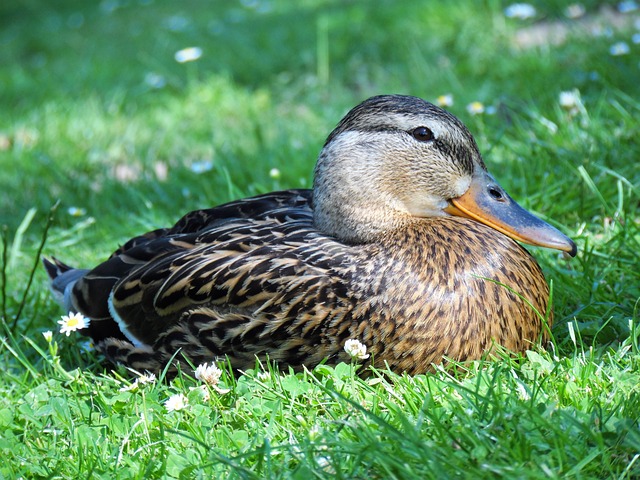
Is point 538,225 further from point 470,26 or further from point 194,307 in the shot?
point 470,26

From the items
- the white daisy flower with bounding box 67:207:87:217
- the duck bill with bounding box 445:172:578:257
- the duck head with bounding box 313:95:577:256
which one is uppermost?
the duck head with bounding box 313:95:577:256

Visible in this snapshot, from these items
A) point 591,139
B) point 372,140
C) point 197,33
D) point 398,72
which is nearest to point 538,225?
point 372,140

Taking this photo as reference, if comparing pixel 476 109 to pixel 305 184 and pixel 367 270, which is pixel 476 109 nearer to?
pixel 305 184

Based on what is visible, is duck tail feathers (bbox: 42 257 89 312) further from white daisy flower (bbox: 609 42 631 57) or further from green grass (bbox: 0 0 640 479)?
white daisy flower (bbox: 609 42 631 57)

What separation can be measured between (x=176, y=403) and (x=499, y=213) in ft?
4.26

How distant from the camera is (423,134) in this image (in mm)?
3131

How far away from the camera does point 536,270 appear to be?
309cm

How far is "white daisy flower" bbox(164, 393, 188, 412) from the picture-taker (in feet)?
9.00

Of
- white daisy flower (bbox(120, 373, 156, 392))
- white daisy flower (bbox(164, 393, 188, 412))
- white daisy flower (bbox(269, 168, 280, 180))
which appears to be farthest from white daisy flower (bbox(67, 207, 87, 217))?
white daisy flower (bbox(164, 393, 188, 412))

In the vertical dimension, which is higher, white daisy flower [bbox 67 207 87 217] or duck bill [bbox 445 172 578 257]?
duck bill [bbox 445 172 578 257]

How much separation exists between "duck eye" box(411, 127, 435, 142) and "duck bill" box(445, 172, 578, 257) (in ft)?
0.75

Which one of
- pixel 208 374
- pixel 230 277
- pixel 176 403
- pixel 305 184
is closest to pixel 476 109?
pixel 305 184

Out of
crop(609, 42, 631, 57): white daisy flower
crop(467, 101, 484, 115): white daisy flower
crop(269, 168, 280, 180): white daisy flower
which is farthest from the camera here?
crop(609, 42, 631, 57): white daisy flower

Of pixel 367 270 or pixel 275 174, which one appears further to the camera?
pixel 275 174
